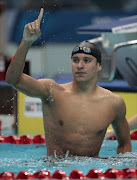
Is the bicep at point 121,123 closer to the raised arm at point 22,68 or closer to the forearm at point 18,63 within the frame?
the raised arm at point 22,68

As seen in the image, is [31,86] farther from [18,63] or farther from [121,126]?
[121,126]

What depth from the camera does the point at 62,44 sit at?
10.6 meters

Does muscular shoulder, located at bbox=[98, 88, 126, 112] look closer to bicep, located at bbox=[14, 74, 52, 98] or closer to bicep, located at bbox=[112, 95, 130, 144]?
bicep, located at bbox=[112, 95, 130, 144]

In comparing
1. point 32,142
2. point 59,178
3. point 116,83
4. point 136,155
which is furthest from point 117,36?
point 59,178

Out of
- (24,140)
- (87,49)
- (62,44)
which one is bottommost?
(24,140)

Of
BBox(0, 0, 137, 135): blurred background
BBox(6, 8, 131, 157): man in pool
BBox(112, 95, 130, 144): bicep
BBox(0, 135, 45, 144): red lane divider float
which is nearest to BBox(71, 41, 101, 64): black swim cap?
BBox(6, 8, 131, 157): man in pool

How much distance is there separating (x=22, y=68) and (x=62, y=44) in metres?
7.30

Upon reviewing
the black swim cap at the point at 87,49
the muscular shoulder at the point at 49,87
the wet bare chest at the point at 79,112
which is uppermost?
the black swim cap at the point at 87,49

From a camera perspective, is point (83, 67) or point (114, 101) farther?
point (114, 101)

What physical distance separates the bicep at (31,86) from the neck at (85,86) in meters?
0.27

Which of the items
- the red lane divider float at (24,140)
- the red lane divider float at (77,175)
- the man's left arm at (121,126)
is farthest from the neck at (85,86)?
the red lane divider float at (24,140)

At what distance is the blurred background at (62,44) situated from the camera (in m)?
6.52

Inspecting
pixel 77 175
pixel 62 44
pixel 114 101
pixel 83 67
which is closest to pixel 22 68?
pixel 83 67

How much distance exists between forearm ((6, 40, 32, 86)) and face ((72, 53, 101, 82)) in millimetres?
492
